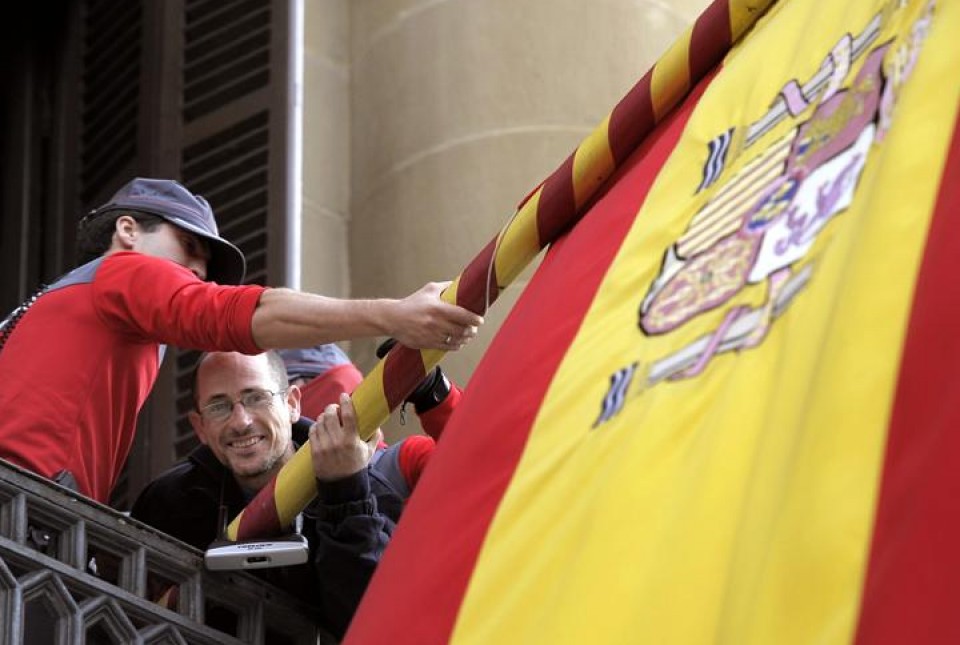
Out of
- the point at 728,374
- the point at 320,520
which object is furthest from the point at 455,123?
the point at 728,374

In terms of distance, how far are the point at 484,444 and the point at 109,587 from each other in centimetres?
120

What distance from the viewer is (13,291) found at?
429 inches

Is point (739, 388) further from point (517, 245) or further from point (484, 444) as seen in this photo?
point (517, 245)

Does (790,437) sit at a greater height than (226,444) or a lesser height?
lesser

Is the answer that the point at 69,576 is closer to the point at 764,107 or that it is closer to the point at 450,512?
the point at 450,512

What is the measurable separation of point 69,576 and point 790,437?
2416 millimetres

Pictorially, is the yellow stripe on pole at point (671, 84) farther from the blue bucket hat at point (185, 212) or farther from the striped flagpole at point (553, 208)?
the blue bucket hat at point (185, 212)

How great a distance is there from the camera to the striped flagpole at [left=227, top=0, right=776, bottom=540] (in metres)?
6.29

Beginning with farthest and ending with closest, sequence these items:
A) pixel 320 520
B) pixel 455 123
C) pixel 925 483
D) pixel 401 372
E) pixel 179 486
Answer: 1. pixel 455 123
2. pixel 179 486
3. pixel 320 520
4. pixel 401 372
5. pixel 925 483

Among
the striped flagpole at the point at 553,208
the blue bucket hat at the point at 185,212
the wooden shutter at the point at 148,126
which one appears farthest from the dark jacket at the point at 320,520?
the wooden shutter at the point at 148,126

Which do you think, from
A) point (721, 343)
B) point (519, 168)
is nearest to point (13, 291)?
point (519, 168)

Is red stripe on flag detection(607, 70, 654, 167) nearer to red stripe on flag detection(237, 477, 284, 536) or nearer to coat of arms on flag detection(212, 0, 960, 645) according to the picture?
coat of arms on flag detection(212, 0, 960, 645)

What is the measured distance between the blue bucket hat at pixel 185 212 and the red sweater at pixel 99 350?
0.37 meters

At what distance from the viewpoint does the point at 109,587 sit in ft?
19.9
